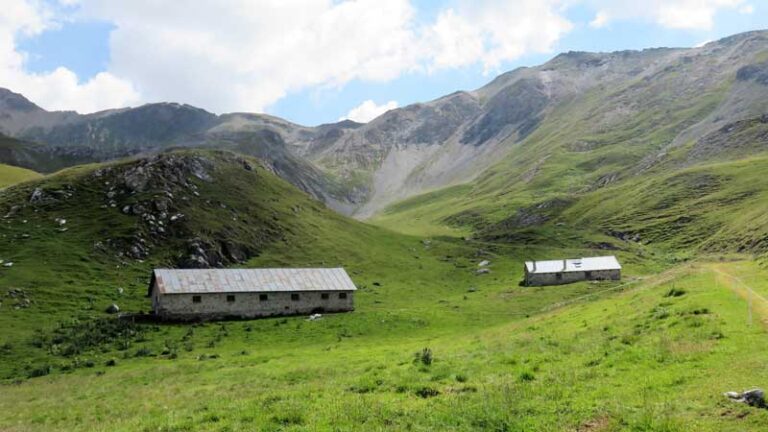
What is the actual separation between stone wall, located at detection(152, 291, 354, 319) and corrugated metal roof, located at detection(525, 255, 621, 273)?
4549 centimetres

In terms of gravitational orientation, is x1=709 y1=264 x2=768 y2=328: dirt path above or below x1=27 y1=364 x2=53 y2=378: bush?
above

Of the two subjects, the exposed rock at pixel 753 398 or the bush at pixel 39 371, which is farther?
the bush at pixel 39 371

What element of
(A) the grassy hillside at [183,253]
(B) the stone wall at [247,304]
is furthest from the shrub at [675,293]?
(B) the stone wall at [247,304]

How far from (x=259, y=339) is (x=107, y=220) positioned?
61829 mm

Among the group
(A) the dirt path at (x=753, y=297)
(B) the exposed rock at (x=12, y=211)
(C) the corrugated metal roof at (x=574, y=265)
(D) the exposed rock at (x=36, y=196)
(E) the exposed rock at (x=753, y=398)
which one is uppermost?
(D) the exposed rock at (x=36, y=196)

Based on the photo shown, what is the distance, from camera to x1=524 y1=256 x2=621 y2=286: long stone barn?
359ft

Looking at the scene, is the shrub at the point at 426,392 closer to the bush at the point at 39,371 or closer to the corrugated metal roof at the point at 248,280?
the bush at the point at 39,371

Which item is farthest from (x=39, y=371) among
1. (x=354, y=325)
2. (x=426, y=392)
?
(x=426, y=392)

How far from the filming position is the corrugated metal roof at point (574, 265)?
364ft

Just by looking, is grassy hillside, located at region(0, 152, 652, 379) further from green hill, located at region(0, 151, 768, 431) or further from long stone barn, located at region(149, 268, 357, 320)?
long stone barn, located at region(149, 268, 357, 320)

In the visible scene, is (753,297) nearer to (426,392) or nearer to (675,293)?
(675,293)

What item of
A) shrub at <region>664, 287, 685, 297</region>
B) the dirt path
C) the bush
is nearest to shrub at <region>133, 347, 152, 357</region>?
the bush

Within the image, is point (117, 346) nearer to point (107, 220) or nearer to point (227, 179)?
point (107, 220)

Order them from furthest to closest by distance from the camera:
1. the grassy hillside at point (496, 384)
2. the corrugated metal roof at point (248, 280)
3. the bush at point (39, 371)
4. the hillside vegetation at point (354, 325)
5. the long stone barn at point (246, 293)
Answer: the corrugated metal roof at point (248, 280) → the long stone barn at point (246, 293) → the bush at point (39, 371) → the hillside vegetation at point (354, 325) → the grassy hillside at point (496, 384)
